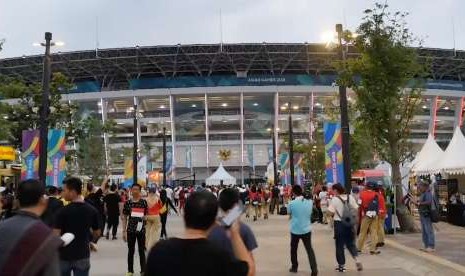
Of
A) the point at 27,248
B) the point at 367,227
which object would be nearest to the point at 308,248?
the point at 367,227

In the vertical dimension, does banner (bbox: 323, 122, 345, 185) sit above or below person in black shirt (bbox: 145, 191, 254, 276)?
above

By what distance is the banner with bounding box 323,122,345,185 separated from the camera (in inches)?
768

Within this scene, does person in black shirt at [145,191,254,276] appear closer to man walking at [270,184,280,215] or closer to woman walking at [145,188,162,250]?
woman walking at [145,188,162,250]

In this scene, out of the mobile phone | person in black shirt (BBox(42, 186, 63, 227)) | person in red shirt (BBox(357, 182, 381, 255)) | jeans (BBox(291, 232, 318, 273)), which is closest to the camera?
the mobile phone

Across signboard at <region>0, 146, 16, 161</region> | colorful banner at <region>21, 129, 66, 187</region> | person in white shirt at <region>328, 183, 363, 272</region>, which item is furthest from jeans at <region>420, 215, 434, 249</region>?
signboard at <region>0, 146, 16, 161</region>

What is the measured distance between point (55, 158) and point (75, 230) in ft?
39.1

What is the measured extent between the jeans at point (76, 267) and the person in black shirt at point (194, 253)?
12.0 feet

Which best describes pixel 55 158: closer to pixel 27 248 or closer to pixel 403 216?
pixel 403 216

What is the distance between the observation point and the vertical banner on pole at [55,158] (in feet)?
58.4

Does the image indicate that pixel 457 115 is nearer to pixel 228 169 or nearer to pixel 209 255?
pixel 228 169

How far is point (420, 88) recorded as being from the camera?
19.8 m

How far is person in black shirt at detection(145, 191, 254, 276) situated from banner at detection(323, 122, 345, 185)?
16.3 metres

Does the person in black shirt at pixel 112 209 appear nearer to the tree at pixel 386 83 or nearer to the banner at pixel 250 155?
the tree at pixel 386 83

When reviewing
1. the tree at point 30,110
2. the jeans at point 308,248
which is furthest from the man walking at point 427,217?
the tree at point 30,110
